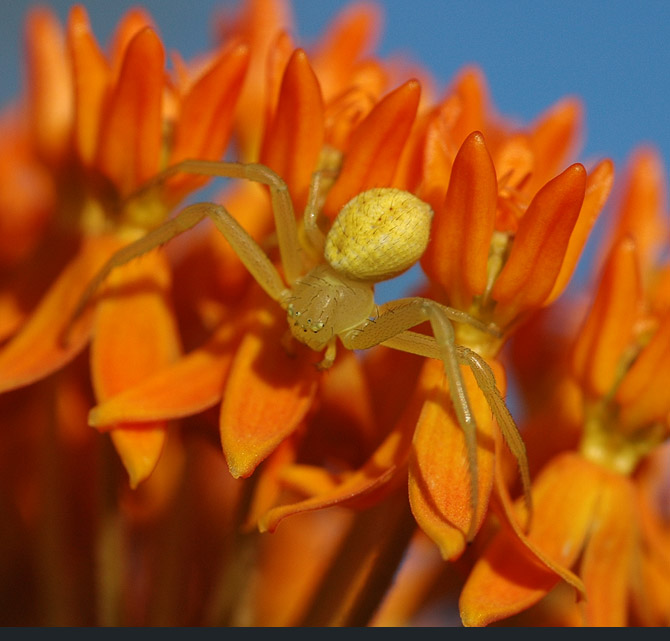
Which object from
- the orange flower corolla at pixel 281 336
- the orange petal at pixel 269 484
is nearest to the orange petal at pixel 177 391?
the orange flower corolla at pixel 281 336

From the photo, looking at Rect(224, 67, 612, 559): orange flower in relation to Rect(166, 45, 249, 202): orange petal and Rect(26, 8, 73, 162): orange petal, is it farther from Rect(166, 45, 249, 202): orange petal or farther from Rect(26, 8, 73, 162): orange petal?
Rect(26, 8, 73, 162): orange petal

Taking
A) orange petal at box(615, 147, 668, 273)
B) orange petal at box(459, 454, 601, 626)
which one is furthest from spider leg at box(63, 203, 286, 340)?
orange petal at box(615, 147, 668, 273)

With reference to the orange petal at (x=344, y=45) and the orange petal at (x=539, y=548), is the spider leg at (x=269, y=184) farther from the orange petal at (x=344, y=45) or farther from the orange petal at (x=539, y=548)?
the orange petal at (x=539, y=548)

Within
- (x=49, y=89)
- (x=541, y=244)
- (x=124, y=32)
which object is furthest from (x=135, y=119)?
(x=541, y=244)

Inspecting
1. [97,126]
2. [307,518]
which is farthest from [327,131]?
[307,518]

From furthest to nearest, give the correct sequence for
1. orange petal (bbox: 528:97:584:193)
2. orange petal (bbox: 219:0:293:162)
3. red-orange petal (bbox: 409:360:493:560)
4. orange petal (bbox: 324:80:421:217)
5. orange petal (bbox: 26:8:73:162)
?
orange petal (bbox: 219:0:293:162), orange petal (bbox: 26:8:73:162), orange petal (bbox: 528:97:584:193), orange petal (bbox: 324:80:421:217), red-orange petal (bbox: 409:360:493:560)

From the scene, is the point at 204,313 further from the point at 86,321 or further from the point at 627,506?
the point at 627,506
